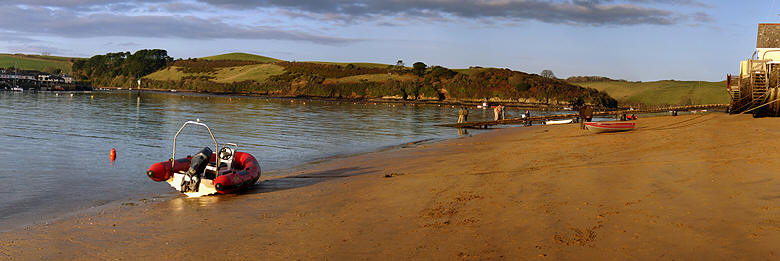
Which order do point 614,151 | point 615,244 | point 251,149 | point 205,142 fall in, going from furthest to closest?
point 205,142 < point 251,149 < point 614,151 < point 615,244

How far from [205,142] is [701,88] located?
134188mm

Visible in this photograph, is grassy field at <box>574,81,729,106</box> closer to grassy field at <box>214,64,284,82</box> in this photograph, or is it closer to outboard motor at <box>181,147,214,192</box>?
grassy field at <box>214,64,284,82</box>

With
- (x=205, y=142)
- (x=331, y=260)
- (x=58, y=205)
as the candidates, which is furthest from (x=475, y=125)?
(x=331, y=260)

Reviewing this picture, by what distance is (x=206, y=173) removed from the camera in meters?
15.9

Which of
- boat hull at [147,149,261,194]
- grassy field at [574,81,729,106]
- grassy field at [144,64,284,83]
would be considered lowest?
boat hull at [147,149,261,194]

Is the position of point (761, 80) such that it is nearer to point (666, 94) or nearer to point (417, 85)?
point (417, 85)

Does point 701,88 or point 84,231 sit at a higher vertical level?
point 701,88

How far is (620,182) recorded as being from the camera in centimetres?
1231

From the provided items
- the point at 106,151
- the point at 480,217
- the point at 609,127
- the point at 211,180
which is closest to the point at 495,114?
the point at 609,127

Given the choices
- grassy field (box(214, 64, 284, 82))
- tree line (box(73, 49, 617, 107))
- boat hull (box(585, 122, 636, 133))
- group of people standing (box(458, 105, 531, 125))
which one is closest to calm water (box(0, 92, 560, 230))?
group of people standing (box(458, 105, 531, 125))

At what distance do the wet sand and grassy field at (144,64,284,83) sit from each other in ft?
481

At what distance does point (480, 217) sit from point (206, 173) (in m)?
9.17

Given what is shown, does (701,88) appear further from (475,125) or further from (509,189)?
(509,189)

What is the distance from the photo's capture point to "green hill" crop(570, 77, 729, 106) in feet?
380
